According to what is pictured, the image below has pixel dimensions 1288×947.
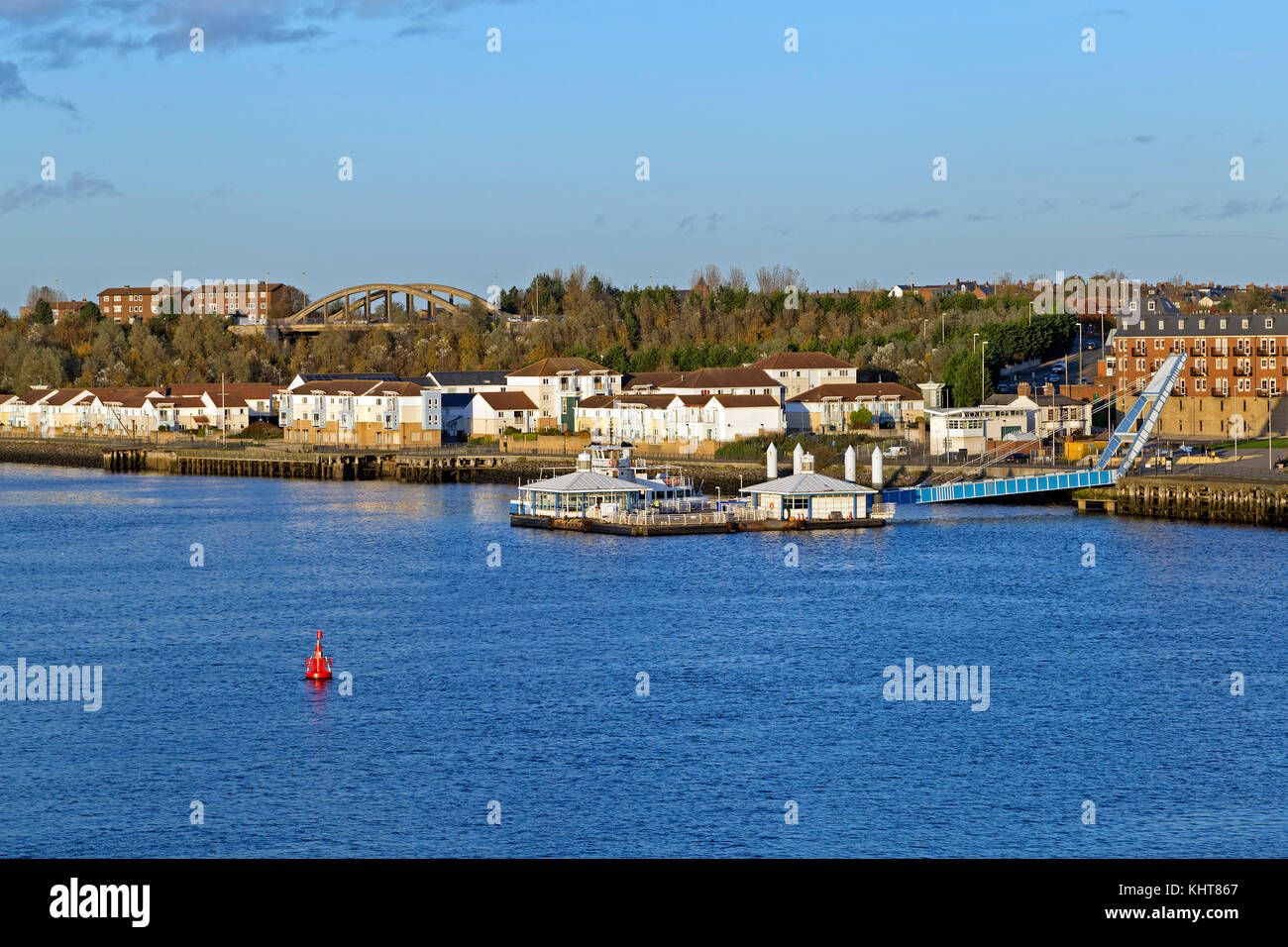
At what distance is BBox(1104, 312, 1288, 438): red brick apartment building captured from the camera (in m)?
75.0

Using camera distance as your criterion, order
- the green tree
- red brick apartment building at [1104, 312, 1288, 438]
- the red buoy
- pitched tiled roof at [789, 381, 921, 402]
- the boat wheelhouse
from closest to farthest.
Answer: the red buoy
the boat wheelhouse
red brick apartment building at [1104, 312, 1288, 438]
the green tree
pitched tiled roof at [789, 381, 921, 402]

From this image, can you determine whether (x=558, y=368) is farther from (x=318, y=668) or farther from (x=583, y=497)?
(x=318, y=668)

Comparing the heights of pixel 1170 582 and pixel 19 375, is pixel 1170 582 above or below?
below

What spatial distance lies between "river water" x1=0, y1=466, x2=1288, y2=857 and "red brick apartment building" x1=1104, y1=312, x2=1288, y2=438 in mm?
27926

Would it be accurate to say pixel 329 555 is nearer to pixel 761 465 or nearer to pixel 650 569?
pixel 650 569

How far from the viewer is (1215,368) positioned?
3049 inches

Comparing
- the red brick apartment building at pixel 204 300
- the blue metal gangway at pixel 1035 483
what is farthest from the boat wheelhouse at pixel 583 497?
the red brick apartment building at pixel 204 300

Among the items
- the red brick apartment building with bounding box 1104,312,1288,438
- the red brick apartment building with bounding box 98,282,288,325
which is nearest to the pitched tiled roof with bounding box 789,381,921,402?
the red brick apartment building with bounding box 1104,312,1288,438

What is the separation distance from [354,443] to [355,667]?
7017 centimetres

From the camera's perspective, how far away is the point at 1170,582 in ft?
129

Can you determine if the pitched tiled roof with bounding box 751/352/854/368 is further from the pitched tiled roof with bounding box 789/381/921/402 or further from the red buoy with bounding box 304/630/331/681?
the red buoy with bounding box 304/630/331/681
